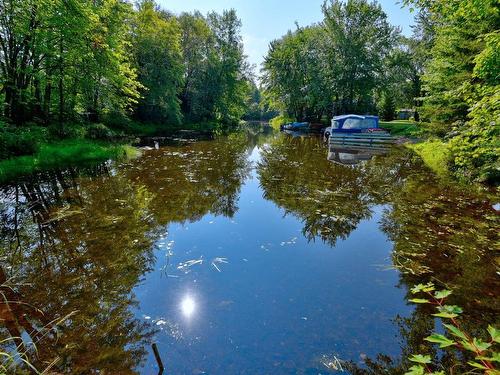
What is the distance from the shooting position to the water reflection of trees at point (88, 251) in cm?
412

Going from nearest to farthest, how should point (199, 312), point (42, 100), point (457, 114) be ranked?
point (199, 312), point (457, 114), point (42, 100)

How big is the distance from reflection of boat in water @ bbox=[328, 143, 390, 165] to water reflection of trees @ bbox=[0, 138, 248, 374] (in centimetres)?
837

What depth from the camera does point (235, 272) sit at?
20.5 ft

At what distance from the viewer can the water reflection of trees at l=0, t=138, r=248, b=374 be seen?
4.12 metres

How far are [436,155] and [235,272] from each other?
15980mm

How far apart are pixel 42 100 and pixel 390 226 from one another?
2393cm

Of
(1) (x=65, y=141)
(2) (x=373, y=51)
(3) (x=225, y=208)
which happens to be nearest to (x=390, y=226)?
(3) (x=225, y=208)

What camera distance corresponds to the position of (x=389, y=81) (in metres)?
40.7

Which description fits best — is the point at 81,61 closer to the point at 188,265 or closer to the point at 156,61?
the point at 188,265

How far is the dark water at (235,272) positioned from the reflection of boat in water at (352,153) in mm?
7103

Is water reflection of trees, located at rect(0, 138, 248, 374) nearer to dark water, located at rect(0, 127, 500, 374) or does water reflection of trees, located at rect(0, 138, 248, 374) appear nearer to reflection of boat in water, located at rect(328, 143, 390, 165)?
dark water, located at rect(0, 127, 500, 374)

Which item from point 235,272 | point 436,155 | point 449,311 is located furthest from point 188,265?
point 436,155

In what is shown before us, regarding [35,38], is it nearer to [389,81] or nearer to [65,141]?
[65,141]

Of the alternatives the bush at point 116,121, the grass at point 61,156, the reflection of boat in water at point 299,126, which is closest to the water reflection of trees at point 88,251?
the grass at point 61,156
